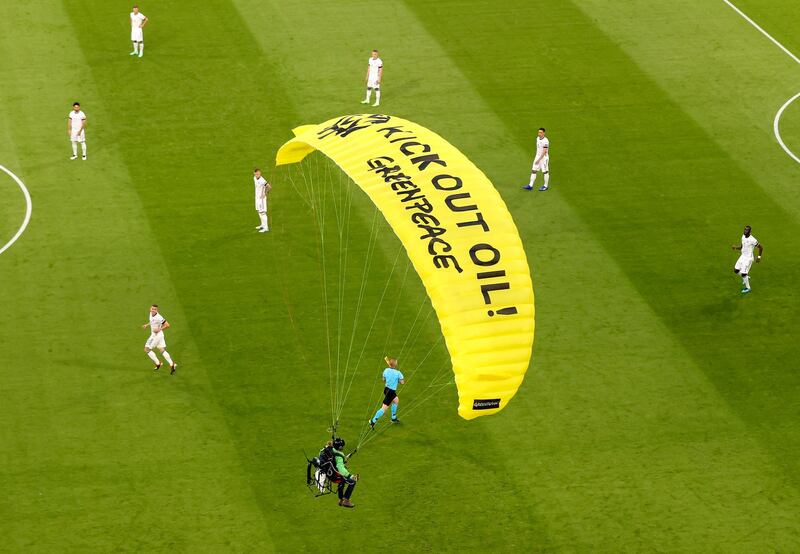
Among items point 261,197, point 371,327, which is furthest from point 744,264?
point 261,197

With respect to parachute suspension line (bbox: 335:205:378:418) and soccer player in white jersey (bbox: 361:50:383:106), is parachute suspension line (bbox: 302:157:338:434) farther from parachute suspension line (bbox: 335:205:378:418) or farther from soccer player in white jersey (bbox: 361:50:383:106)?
soccer player in white jersey (bbox: 361:50:383:106)

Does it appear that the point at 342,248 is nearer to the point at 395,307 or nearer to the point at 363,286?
the point at 363,286

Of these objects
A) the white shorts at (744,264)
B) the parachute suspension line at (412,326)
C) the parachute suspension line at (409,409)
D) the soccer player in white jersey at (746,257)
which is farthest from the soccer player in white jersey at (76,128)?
the white shorts at (744,264)

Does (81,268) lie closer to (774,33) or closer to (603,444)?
(603,444)

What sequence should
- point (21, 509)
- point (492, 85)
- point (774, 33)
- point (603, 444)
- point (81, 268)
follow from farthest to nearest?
point (774, 33)
point (492, 85)
point (81, 268)
point (603, 444)
point (21, 509)

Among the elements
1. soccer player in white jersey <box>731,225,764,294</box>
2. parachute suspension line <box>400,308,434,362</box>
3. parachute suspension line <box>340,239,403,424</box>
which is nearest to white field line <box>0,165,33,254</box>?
parachute suspension line <box>340,239,403,424</box>

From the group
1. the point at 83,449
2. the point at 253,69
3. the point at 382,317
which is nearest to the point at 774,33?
the point at 253,69
